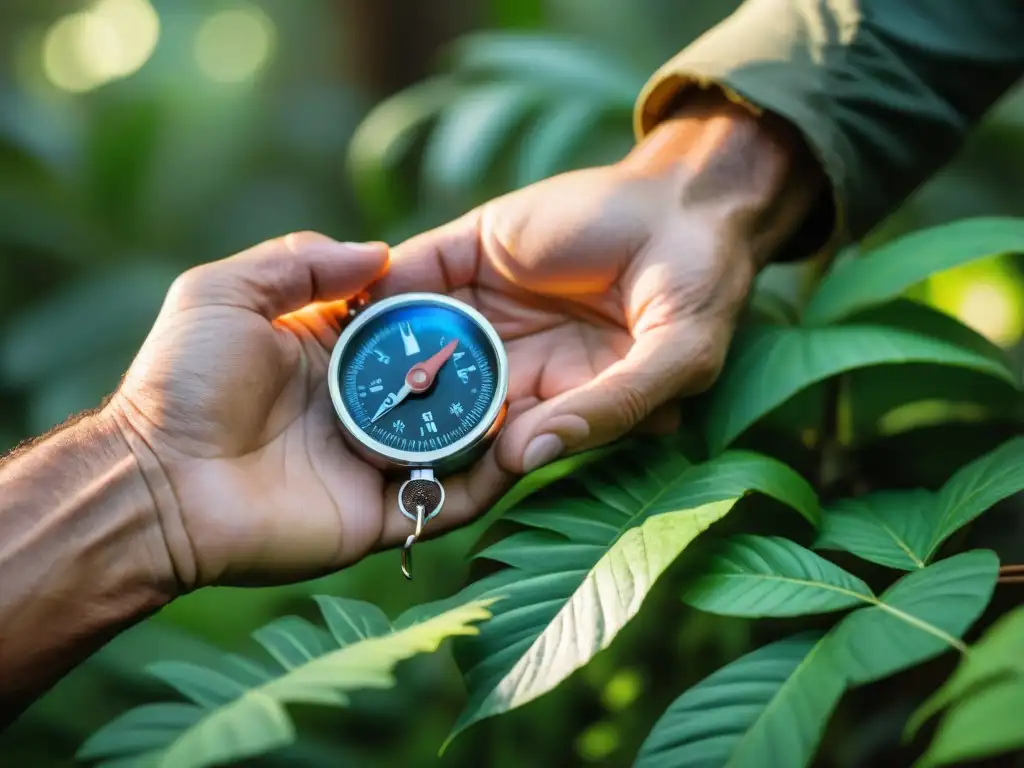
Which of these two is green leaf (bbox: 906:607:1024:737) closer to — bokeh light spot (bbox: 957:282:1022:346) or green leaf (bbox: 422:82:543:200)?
green leaf (bbox: 422:82:543:200)

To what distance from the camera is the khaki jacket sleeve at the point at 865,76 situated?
1.25 metres

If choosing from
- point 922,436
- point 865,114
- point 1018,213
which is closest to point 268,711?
point 922,436

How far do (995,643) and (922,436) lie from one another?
664mm

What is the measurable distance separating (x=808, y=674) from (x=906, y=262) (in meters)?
0.57

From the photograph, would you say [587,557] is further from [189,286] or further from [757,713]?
[189,286]

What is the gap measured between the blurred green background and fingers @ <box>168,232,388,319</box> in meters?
0.42

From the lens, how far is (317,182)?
316 centimetres

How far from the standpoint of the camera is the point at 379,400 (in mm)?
1123

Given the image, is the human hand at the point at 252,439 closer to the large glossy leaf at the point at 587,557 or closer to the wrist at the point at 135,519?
the wrist at the point at 135,519

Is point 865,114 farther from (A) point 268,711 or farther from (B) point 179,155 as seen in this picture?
(B) point 179,155

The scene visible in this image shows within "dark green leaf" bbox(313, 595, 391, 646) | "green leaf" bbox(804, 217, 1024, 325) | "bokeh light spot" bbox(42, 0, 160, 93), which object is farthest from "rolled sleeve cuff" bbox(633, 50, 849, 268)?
"bokeh light spot" bbox(42, 0, 160, 93)

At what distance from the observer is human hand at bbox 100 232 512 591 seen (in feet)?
3.42

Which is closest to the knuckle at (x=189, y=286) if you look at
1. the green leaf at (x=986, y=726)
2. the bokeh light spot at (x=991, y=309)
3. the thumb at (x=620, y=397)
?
the thumb at (x=620, y=397)

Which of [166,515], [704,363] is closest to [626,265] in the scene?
[704,363]
